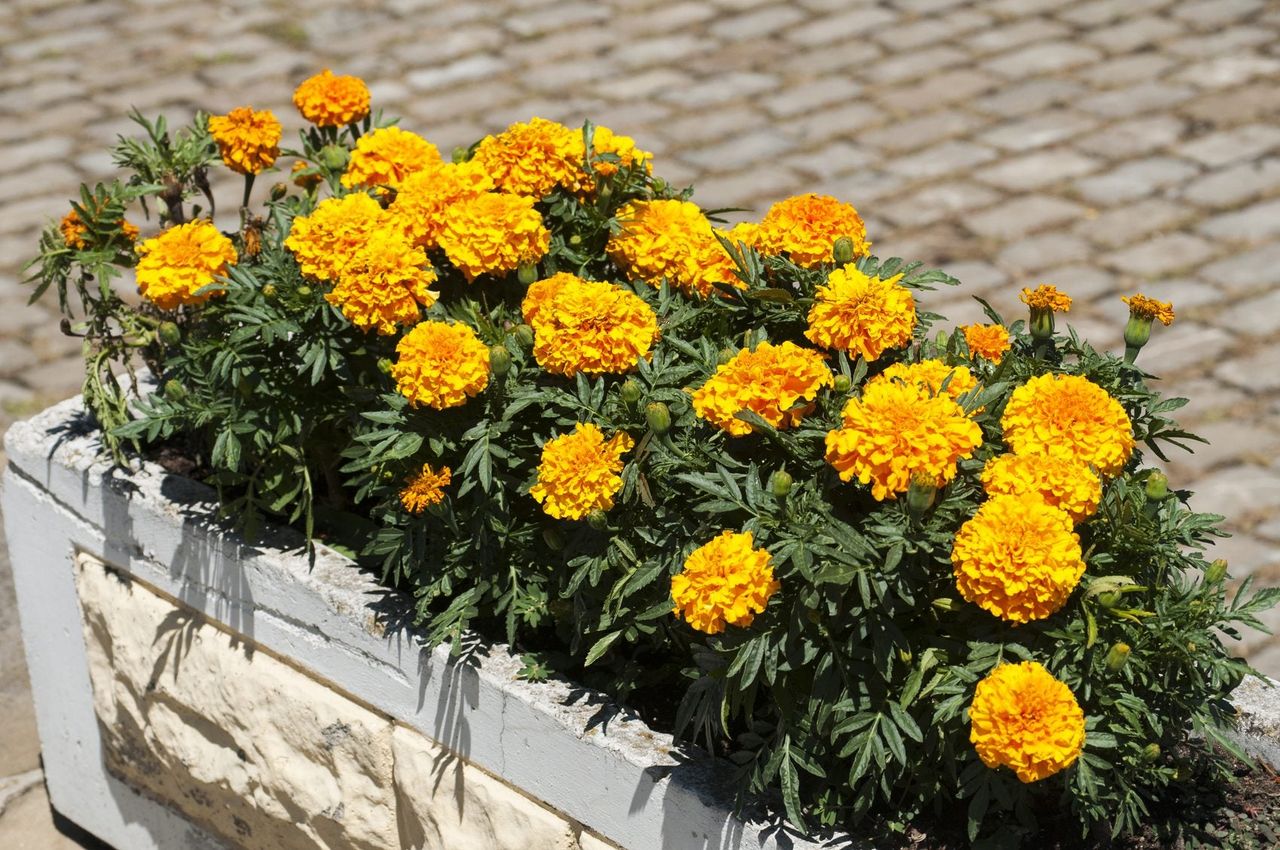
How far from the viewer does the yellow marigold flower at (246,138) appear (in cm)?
290

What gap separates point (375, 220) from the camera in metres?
2.59

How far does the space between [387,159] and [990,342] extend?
3.69ft

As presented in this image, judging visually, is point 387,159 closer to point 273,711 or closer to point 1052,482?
point 273,711

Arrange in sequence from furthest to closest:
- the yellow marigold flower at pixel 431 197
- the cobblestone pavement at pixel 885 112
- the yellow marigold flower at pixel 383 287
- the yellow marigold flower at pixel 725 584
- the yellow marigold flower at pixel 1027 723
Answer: the cobblestone pavement at pixel 885 112 < the yellow marigold flower at pixel 431 197 < the yellow marigold flower at pixel 383 287 < the yellow marigold flower at pixel 725 584 < the yellow marigold flower at pixel 1027 723

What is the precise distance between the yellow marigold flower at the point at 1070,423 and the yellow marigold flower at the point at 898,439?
0.09 metres

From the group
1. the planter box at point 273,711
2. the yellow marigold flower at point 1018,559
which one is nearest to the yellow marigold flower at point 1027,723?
the yellow marigold flower at point 1018,559

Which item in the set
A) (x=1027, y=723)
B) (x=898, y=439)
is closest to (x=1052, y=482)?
(x=898, y=439)

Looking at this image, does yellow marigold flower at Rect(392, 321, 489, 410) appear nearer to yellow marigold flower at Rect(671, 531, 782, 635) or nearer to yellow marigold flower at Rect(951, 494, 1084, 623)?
yellow marigold flower at Rect(671, 531, 782, 635)

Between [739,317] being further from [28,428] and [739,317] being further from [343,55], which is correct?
[343,55]

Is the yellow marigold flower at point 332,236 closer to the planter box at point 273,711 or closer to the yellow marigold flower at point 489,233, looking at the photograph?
the yellow marigold flower at point 489,233

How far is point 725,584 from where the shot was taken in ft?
6.69

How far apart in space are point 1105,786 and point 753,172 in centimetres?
359

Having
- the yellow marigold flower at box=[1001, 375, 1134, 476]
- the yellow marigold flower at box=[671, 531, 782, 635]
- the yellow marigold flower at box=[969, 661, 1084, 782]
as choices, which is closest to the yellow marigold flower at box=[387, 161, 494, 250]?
the yellow marigold flower at box=[671, 531, 782, 635]

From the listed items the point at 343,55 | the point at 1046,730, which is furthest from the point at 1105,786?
the point at 343,55
